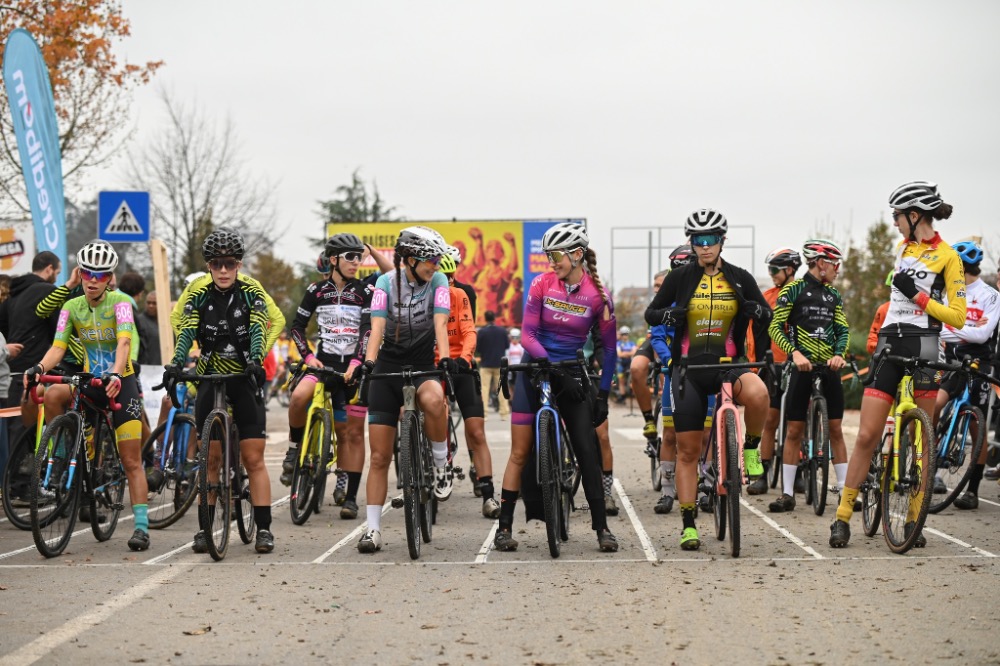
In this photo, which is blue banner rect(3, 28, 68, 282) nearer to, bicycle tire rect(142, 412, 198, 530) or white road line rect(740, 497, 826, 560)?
bicycle tire rect(142, 412, 198, 530)

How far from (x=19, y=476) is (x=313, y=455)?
7.38 ft

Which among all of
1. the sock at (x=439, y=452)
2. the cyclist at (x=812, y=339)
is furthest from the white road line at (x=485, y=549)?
the cyclist at (x=812, y=339)

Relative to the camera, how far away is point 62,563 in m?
9.02

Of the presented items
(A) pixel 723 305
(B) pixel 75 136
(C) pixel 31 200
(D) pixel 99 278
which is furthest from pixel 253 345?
(B) pixel 75 136

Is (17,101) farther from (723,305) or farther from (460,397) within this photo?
(723,305)

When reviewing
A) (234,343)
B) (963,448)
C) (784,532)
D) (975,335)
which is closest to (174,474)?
(234,343)

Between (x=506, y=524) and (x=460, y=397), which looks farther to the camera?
(x=460, y=397)

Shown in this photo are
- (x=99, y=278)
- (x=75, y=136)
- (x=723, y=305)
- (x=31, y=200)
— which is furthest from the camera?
(x=75, y=136)

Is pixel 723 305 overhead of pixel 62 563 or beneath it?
overhead

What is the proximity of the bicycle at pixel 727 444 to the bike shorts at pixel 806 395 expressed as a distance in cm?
236

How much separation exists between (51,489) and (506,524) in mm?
3042

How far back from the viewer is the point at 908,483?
8.83m

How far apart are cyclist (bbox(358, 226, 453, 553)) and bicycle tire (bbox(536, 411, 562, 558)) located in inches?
34.8

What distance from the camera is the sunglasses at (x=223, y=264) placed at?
9492 millimetres
